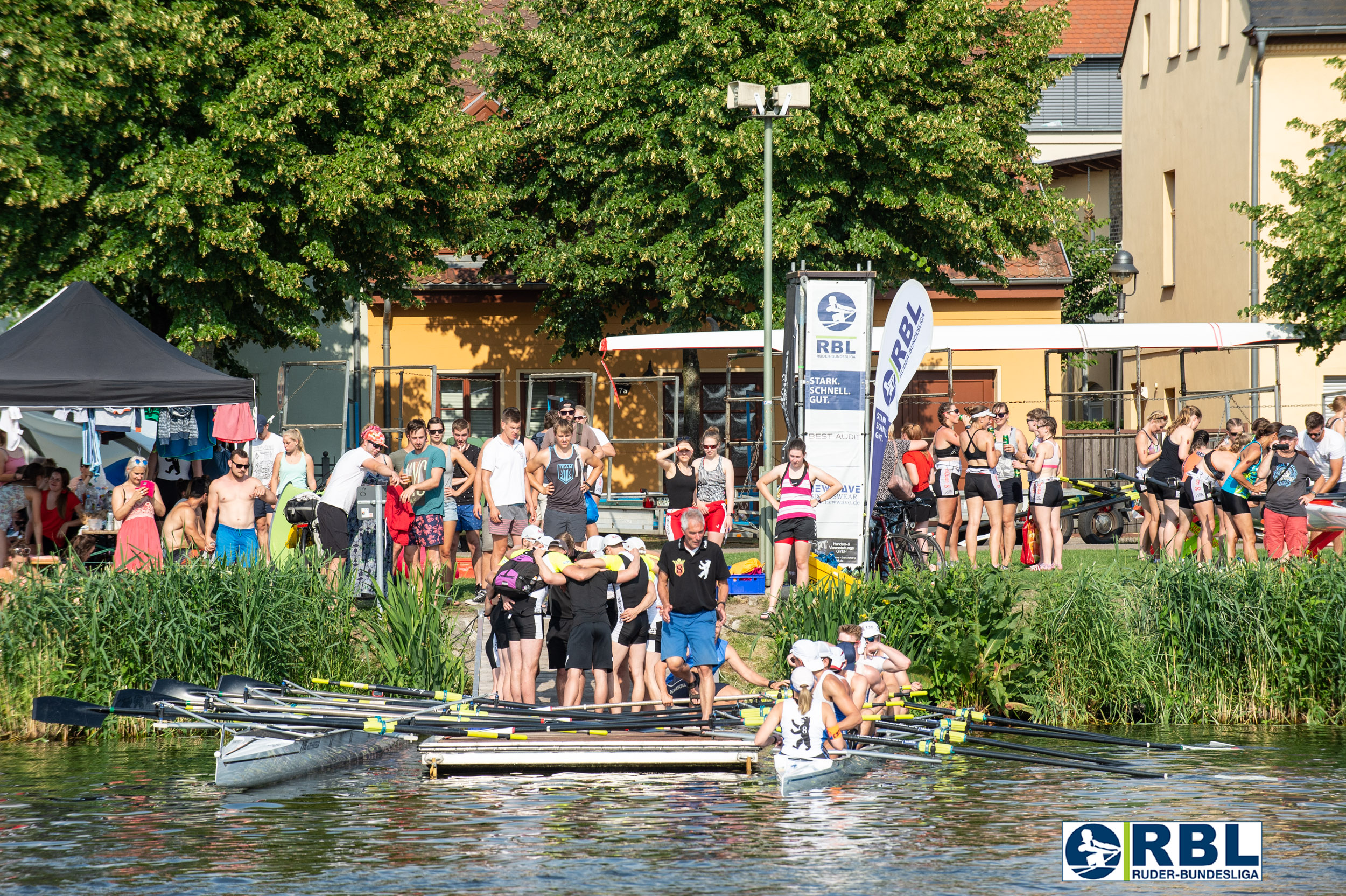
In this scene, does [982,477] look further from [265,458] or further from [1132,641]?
[265,458]

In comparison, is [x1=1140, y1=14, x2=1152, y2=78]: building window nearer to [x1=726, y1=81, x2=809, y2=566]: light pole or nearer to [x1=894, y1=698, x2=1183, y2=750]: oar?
[x1=726, y1=81, x2=809, y2=566]: light pole

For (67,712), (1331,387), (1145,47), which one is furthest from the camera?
(1145,47)

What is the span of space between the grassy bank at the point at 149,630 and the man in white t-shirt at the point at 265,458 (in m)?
2.58

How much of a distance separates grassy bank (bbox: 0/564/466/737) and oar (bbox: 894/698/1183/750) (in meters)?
5.04

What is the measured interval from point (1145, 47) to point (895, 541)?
967 inches

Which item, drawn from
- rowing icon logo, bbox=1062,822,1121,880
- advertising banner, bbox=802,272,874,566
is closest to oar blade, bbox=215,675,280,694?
advertising banner, bbox=802,272,874,566

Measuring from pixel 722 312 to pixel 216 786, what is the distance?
15726mm

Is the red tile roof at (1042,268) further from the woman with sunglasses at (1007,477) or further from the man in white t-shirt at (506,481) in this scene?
the man in white t-shirt at (506,481)

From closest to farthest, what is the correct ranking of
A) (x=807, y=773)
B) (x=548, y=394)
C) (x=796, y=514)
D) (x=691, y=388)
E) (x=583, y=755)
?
(x=807, y=773) → (x=583, y=755) → (x=796, y=514) → (x=691, y=388) → (x=548, y=394)

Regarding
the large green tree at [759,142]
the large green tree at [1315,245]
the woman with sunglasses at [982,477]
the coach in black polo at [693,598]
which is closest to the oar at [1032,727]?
the coach in black polo at [693,598]

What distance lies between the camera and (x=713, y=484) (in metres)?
16.6

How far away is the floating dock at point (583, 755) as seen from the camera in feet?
39.2

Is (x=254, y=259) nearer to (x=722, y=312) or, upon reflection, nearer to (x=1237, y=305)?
(x=722, y=312)

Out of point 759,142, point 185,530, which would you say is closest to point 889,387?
point 185,530
